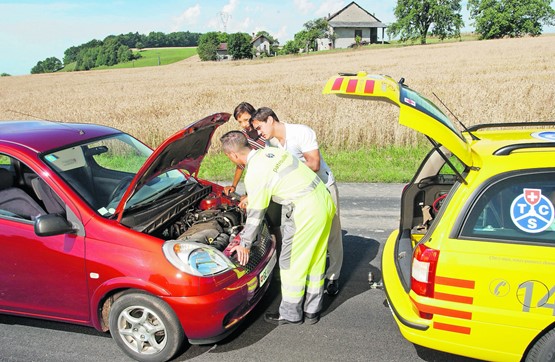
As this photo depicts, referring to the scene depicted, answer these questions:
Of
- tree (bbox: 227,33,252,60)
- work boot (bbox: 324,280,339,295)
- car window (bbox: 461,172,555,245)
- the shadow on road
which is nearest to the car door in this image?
the shadow on road

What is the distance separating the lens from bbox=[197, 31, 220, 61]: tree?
8344cm

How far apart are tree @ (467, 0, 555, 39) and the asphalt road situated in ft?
257

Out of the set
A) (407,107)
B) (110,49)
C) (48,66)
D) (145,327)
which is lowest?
(145,327)

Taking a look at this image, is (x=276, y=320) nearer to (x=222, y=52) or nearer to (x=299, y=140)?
(x=299, y=140)

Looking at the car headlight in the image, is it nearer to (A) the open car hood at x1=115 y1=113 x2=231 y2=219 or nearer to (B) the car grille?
(B) the car grille

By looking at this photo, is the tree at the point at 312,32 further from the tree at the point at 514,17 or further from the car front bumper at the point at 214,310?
the car front bumper at the point at 214,310

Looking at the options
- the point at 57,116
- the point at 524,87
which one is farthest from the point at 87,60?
the point at 524,87

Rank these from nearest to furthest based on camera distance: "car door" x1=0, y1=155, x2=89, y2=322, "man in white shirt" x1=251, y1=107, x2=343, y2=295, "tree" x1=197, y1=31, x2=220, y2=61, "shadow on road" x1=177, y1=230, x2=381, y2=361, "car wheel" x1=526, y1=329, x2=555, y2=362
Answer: "car wheel" x1=526, y1=329, x2=555, y2=362, "car door" x1=0, y1=155, x2=89, y2=322, "shadow on road" x1=177, y1=230, x2=381, y2=361, "man in white shirt" x1=251, y1=107, x2=343, y2=295, "tree" x1=197, y1=31, x2=220, y2=61

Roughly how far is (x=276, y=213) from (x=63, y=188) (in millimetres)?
1996

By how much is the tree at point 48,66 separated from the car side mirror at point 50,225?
93.3m

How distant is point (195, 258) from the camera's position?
358cm

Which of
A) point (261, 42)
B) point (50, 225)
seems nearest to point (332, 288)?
point (50, 225)

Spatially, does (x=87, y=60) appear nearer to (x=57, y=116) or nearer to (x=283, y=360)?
(x=57, y=116)

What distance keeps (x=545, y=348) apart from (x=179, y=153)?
9.96 feet
